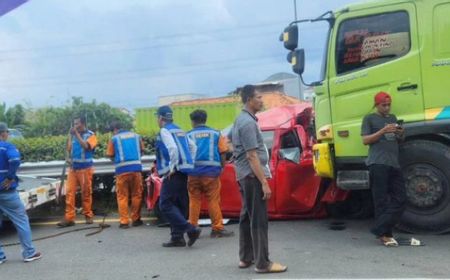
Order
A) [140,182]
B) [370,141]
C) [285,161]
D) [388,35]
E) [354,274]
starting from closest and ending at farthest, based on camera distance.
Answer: [354,274] → [370,141] → [388,35] → [285,161] → [140,182]

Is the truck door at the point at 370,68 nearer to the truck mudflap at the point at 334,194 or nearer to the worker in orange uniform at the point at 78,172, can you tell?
the truck mudflap at the point at 334,194

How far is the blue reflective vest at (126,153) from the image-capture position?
349 inches

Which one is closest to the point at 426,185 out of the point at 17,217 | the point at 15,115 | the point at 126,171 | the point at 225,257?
the point at 225,257

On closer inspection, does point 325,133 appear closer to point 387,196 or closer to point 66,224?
point 387,196

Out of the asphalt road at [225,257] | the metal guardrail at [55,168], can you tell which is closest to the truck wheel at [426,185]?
the asphalt road at [225,257]

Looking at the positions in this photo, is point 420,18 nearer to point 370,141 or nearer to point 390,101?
point 390,101

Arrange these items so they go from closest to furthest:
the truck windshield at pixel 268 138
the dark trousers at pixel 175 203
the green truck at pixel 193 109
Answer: the dark trousers at pixel 175 203 < the truck windshield at pixel 268 138 < the green truck at pixel 193 109

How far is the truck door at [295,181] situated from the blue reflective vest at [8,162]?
3553 millimetres

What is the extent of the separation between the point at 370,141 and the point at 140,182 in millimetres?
3806

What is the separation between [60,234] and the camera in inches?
343

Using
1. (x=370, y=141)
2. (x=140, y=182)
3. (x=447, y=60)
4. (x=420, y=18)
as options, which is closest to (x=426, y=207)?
(x=370, y=141)

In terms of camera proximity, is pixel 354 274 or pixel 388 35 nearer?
pixel 354 274

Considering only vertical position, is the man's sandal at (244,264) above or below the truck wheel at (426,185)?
below

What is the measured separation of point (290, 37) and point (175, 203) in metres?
2.69
